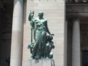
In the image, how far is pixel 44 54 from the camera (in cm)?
1802

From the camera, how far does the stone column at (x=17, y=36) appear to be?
77.5ft

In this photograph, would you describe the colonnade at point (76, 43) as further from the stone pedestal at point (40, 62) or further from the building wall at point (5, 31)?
the stone pedestal at point (40, 62)

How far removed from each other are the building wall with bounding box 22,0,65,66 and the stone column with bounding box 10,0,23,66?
0.36 m

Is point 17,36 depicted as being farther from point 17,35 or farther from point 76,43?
point 76,43

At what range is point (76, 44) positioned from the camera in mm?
26422

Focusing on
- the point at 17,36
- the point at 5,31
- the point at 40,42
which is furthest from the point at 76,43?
the point at 40,42

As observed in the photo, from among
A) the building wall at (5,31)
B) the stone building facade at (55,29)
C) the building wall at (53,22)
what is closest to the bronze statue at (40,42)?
the stone building facade at (55,29)

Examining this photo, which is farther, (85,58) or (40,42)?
(85,58)

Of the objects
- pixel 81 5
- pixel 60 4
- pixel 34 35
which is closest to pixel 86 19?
pixel 81 5

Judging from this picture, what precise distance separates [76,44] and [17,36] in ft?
Result: 16.7

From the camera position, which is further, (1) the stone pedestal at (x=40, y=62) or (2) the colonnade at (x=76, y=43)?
(2) the colonnade at (x=76, y=43)

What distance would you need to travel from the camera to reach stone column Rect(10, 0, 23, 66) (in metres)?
23.6

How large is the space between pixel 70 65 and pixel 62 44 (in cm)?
363

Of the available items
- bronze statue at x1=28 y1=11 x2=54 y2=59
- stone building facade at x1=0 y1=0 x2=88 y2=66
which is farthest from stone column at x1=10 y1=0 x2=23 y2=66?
bronze statue at x1=28 y1=11 x2=54 y2=59
